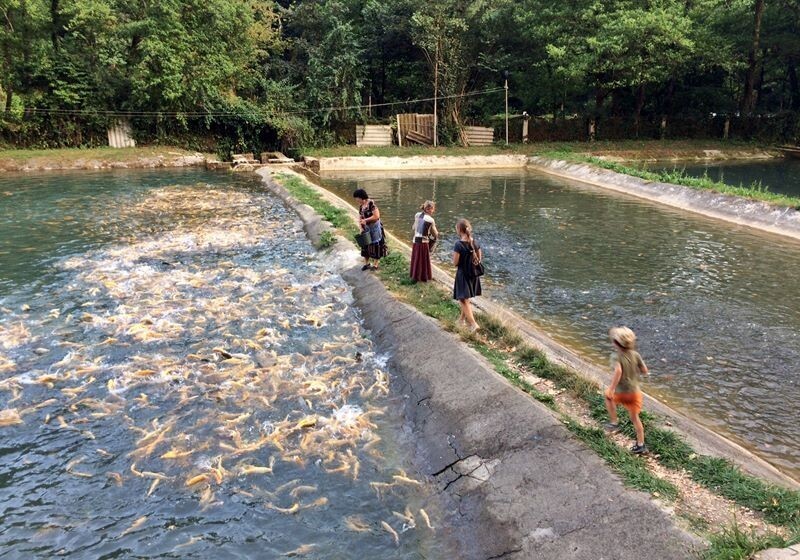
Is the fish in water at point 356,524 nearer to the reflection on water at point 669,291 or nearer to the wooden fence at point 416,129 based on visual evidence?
the reflection on water at point 669,291

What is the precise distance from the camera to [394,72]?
1971 inches

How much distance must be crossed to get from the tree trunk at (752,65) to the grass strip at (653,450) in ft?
133

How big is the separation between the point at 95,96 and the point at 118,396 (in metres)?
37.4

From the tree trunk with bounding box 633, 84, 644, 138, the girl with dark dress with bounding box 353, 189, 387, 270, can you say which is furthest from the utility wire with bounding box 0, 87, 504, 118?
the girl with dark dress with bounding box 353, 189, 387, 270

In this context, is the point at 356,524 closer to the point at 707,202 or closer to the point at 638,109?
the point at 707,202

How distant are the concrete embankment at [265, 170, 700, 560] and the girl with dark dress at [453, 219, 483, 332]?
0.65 metres

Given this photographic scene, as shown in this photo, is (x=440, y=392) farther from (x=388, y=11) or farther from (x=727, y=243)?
(x=388, y=11)

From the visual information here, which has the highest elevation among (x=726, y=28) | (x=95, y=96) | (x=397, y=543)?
(x=726, y=28)

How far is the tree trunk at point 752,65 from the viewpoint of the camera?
39125 mm

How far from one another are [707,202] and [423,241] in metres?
15.1

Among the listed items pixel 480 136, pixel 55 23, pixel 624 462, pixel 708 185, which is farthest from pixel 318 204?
pixel 55 23

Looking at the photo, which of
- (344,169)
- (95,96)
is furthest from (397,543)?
(95,96)

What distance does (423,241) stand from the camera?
11.6 meters

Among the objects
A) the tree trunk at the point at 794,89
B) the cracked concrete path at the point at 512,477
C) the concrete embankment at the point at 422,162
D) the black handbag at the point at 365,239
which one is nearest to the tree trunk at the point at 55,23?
the concrete embankment at the point at 422,162
